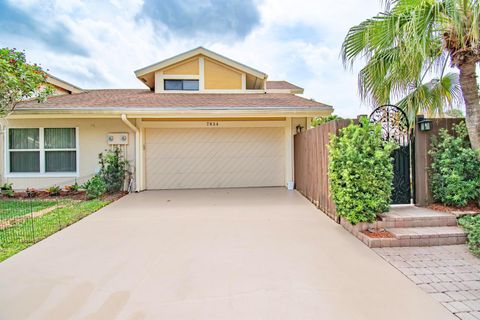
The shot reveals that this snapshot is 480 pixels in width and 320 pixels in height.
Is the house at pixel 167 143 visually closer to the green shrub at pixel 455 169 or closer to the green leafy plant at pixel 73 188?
the green leafy plant at pixel 73 188

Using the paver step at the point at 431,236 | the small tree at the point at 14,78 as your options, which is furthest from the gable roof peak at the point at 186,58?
the paver step at the point at 431,236

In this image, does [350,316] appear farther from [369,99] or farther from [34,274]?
[369,99]

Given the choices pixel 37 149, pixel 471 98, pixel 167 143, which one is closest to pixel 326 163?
pixel 471 98

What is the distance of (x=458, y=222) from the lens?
14.7 ft

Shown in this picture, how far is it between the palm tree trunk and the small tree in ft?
32.4

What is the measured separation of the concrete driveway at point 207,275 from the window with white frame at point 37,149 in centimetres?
522

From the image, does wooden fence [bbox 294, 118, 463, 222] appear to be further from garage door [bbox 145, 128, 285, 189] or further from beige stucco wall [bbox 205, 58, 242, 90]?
beige stucco wall [bbox 205, 58, 242, 90]

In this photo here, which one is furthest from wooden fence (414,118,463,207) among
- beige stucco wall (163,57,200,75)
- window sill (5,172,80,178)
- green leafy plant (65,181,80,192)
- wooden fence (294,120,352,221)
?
window sill (5,172,80,178)

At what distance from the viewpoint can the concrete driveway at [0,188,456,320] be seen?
250 centimetres

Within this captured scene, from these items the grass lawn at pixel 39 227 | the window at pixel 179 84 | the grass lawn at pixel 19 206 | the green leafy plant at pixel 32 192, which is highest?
the window at pixel 179 84

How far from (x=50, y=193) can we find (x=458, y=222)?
36.6 ft

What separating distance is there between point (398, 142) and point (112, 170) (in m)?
8.57

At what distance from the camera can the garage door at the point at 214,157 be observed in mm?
9781

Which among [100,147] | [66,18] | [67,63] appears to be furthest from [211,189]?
[67,63]
